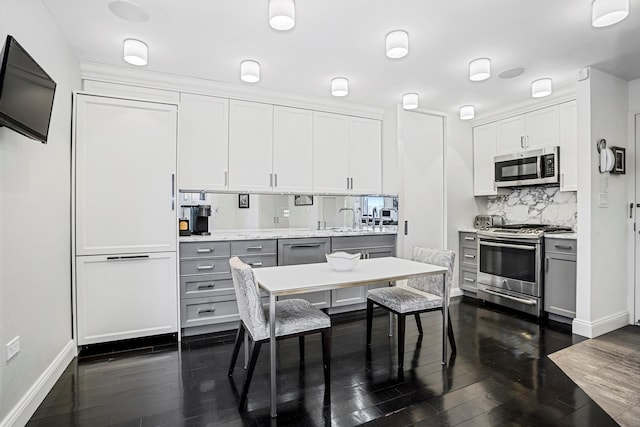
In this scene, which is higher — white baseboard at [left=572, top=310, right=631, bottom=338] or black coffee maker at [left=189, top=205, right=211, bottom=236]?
black coffee maker at [left=189, top=205, right=211, bottom=236]

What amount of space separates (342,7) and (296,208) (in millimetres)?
2392

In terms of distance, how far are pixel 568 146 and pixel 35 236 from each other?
16.1 feet

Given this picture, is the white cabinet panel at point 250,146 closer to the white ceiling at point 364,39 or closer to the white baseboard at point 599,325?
the white ceiling at point 364,39

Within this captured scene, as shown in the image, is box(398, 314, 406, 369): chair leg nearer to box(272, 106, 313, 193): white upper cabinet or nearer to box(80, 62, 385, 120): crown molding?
box(272, 106, 313, 193): white upper cabinet

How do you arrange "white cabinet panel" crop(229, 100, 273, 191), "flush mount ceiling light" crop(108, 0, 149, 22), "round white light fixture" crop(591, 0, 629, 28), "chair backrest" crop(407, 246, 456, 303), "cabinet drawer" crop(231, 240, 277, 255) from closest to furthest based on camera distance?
1. "round white light fixture" crop(591, 0, 629, 28)
2. "flush mount ceiling light" crop(108, 0, 149, 22)
3. "chair backrest" crop(407, 246, 456, 303)
4. "cabinet drawer" crop(231, 240, 277, 255)
5. "white cabinet panel" crop(229, 100, 273, 191)

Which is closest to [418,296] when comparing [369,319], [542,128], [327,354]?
[369,319]

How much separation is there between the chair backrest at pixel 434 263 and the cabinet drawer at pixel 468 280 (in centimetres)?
180

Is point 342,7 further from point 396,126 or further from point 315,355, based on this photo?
point 315,355

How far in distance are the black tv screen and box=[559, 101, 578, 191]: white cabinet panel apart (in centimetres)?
470

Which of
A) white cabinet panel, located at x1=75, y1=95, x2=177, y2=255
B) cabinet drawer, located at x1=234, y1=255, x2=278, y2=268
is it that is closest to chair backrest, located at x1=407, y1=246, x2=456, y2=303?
cabinet drawer, located at x1=234, y1=255, x2=278, y2=268

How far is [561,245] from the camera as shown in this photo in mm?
3527

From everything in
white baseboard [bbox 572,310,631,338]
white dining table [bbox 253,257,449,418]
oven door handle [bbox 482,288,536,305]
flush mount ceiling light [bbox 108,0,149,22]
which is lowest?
white baseboard [bbox 572,310,631,338]

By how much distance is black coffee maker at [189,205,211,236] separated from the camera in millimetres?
3516

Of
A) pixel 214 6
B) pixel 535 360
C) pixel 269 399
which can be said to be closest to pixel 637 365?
pixel 535 360
